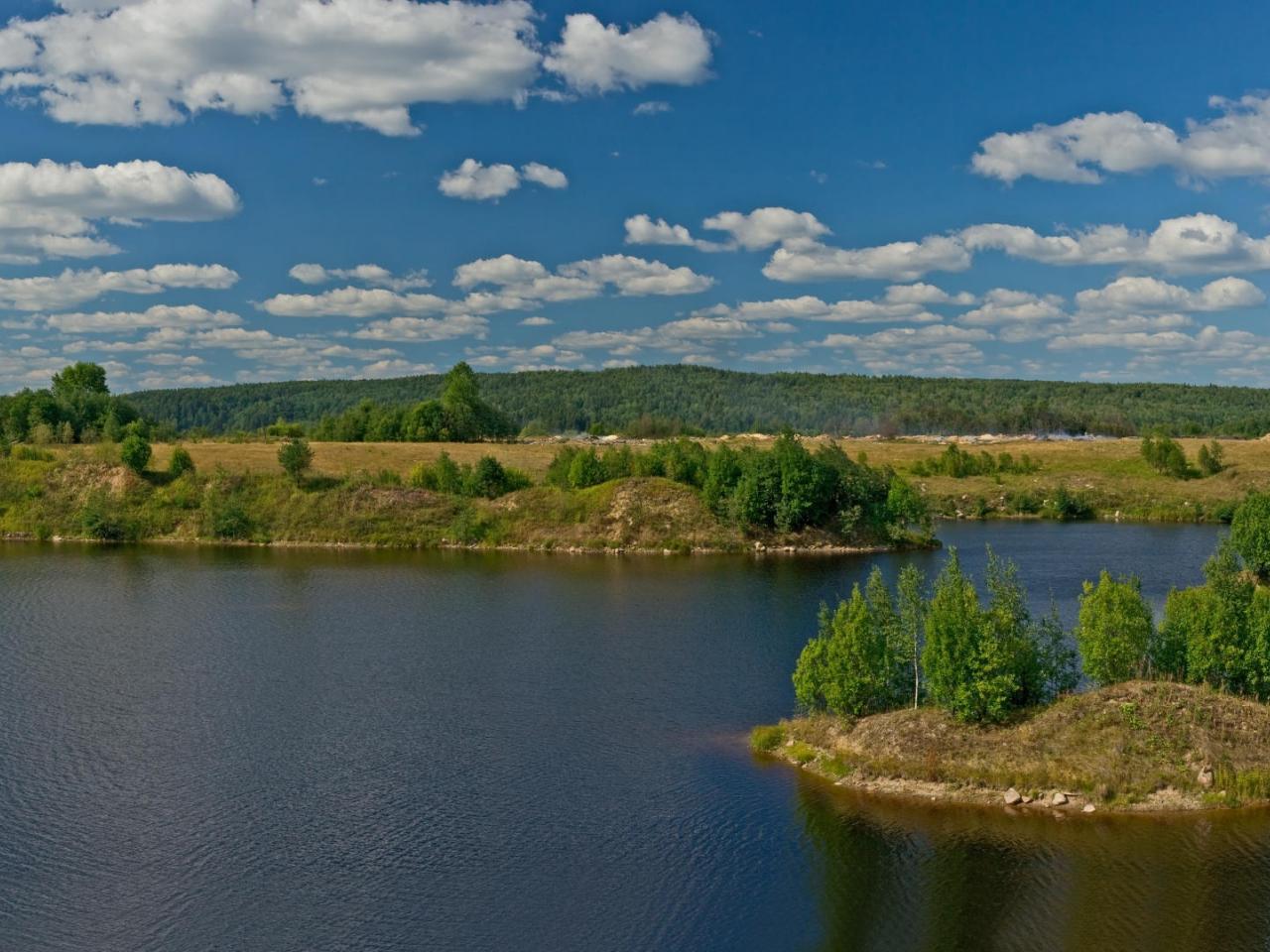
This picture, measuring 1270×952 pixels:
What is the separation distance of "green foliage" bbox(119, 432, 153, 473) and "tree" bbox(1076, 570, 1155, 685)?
4058 inches

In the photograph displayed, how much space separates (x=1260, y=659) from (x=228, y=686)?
4243 centimetres

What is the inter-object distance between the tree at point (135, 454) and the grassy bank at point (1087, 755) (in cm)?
9764

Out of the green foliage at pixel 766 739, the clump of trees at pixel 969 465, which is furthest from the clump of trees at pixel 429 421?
the green foliage at pixel 766 739

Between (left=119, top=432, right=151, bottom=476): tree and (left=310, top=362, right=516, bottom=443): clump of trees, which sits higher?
(left=310, top=362, right=516, bottom=443): clump of trees

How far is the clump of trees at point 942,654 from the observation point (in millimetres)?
38312

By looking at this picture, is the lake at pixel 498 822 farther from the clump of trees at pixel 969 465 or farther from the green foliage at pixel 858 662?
the clump of trees at pixel 969 465

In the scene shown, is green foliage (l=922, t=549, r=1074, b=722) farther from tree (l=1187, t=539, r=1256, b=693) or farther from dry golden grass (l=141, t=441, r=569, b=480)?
dry golden grass (l=141, t=441, r=569, b=480)

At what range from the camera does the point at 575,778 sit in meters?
39.2

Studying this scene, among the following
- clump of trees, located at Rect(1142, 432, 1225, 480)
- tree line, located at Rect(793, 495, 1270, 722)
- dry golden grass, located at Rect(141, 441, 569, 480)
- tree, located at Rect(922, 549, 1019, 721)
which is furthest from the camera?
clump of trees, located at Rect(1142, 432, 1225, 480)

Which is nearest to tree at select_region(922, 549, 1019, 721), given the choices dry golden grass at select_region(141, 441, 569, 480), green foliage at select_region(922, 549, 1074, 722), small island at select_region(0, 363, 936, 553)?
green foliage at select_region(922, 549, 1074, 722)

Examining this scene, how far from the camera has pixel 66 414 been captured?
140625 mm

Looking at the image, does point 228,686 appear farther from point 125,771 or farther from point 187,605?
point 187,605

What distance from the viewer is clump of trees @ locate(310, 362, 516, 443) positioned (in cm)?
15025

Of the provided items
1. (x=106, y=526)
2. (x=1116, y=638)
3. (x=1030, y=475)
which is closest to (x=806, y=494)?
(x=1030, y=475)
